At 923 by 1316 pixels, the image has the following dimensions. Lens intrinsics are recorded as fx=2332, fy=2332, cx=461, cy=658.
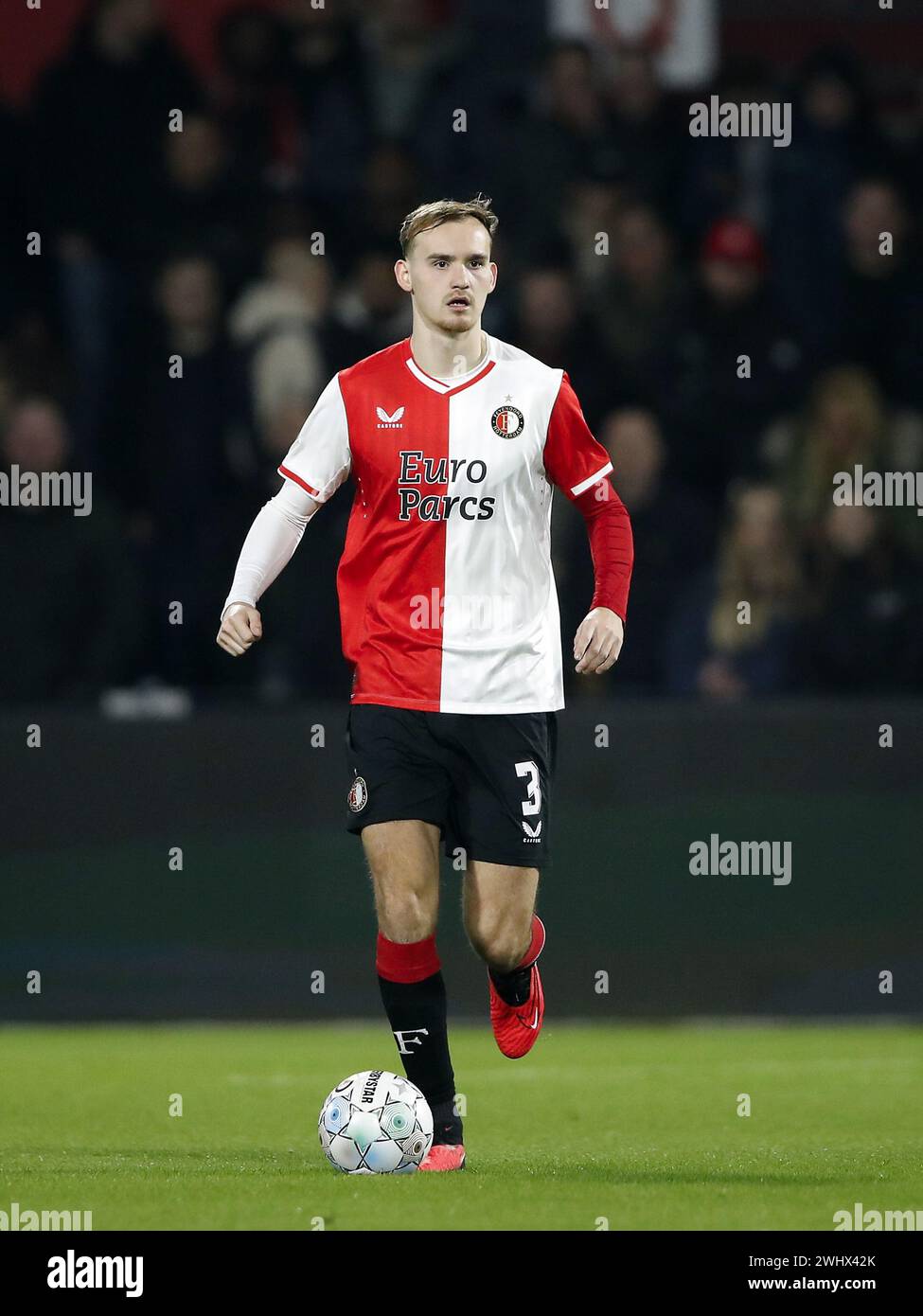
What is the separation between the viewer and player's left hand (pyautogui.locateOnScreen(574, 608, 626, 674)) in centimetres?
620

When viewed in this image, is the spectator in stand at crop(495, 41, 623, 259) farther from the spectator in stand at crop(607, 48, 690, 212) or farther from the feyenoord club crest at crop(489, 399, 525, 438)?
the feyenoord club crest at crop(489, 399, 525, 438)

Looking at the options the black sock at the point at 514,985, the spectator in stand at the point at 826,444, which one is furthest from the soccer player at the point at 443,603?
the spectator in stand at the point at 826,444

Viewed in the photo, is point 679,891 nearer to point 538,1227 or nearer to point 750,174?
point 750,174

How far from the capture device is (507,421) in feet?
21.2

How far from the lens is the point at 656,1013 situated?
10594 mm

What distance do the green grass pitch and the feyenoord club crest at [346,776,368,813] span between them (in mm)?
966

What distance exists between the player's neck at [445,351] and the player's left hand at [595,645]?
32.6 inches

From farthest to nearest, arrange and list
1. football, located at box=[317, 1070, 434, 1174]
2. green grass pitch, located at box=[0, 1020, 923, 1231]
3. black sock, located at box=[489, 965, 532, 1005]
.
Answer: black sock, located at box=[489, 965, 532, 1005], football, located at box=[317, 1070, 434, 1174], green grass pitch, located at box=[0, 1020, 923, 1231]

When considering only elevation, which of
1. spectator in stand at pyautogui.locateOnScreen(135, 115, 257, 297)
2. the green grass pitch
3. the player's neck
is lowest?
the green grass pitch

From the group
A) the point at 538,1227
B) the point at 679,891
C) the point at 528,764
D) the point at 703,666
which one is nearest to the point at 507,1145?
the point at 528,764

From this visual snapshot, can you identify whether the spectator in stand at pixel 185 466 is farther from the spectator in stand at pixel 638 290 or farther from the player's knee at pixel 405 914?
the player's knee at pixel 405 914

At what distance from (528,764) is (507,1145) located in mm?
1280

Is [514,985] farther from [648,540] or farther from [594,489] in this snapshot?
[648,540]

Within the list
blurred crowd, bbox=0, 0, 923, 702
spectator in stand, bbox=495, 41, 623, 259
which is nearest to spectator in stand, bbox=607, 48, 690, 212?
blurred crowd, bbox=0, 0, 923, 702
